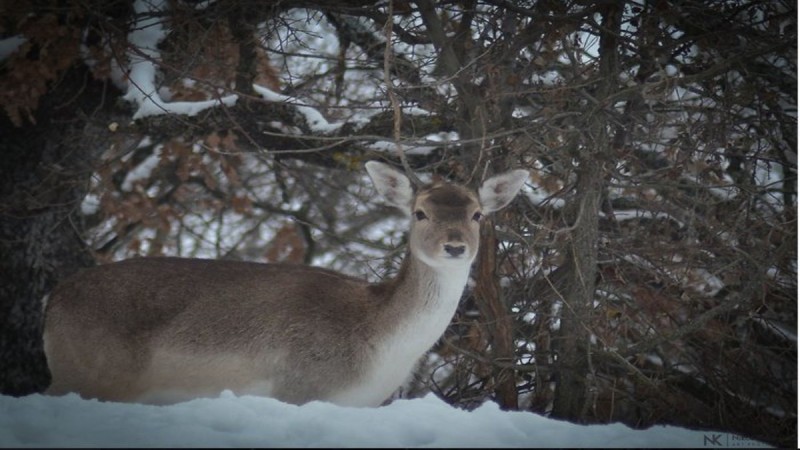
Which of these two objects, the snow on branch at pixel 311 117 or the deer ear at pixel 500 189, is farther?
the snow on branch at pixel 311 117

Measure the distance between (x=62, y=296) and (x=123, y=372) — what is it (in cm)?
86

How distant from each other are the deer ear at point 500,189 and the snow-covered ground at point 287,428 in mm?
2201

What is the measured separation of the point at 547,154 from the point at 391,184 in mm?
1317

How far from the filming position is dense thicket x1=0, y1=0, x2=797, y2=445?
24.7 feet

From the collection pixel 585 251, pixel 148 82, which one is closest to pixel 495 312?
pixel 585 251

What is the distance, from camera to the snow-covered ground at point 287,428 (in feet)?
15.8

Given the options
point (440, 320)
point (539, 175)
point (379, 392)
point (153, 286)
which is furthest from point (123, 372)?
point (539, 175)

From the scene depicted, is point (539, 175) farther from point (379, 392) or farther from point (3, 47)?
point (3, 47)

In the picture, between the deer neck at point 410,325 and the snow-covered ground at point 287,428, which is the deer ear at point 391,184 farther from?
the snow-covered ground at point 287,428

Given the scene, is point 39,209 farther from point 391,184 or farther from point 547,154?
point 547,154

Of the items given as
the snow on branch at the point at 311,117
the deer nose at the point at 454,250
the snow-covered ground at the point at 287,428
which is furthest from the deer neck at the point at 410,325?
the snow on branch at the point at 311,117

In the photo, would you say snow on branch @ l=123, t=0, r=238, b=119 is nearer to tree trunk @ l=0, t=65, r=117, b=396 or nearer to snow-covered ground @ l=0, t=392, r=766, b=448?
tree trunk @ l=0, t=65, r=117, b=396

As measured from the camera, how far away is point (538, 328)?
325 inches

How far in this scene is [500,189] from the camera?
7508 millimetres
